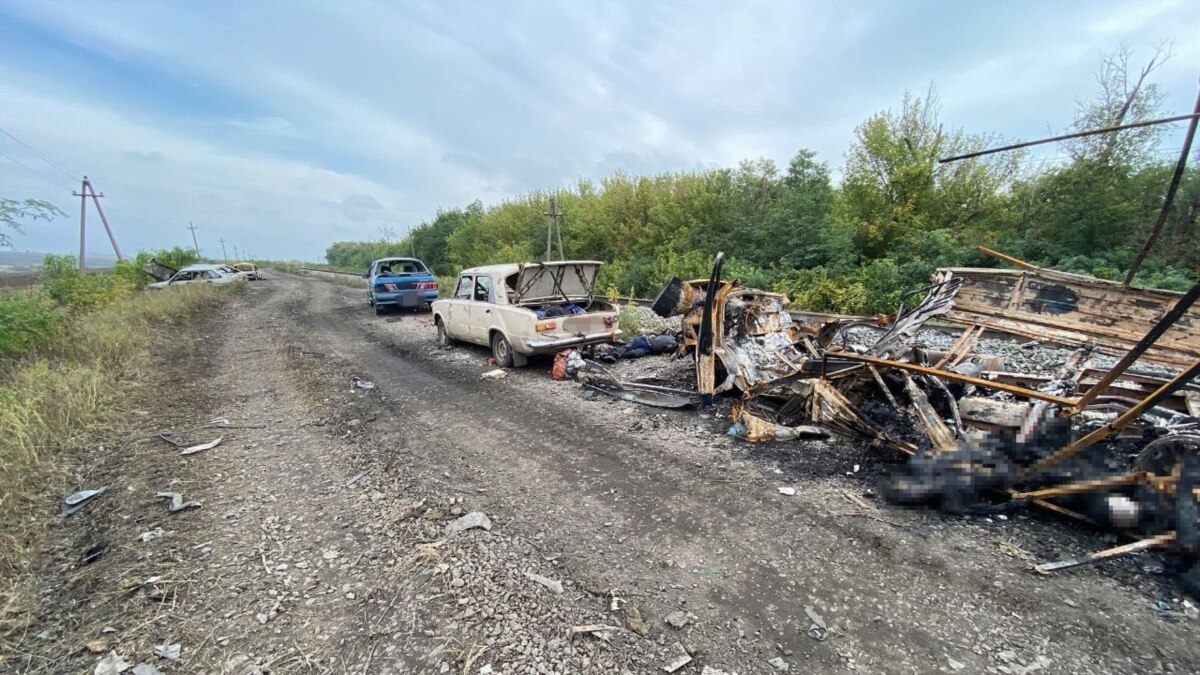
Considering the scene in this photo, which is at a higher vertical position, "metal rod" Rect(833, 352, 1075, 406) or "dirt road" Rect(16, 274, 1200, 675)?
"metal rod" Rect(833, 352, 1075, 406)

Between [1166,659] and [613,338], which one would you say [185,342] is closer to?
[613,338]

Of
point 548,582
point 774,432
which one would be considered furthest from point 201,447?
point 774,432

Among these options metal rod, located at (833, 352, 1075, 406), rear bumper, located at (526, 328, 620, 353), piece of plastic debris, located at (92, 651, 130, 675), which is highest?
metal rod, located at (833, 352, 1075, 406)

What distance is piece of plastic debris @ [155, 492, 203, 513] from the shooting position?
3.52 metres

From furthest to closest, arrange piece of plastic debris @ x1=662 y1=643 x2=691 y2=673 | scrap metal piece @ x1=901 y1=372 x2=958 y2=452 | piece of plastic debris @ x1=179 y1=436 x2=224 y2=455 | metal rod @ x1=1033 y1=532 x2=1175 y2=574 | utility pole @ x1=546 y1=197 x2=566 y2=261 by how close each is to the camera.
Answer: utility pole @ x1=546 y1=197 x2=566 y2=261
piece of plastic debris @ x1=179 y1=436 x2=224 y2=455
scrap metal piece @ x1=901 y1=372 x2=958 y2=452
metal rod @ x1=1033 y1=532 x2=1175 y2=574
piece of plastic debris @ x1=662 y1=643 x2=691 y2=673

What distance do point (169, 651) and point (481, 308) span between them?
239 inches

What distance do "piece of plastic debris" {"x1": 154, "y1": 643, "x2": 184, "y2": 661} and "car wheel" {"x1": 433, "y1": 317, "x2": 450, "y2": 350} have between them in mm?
7254

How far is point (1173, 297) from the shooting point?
4594 millimetres

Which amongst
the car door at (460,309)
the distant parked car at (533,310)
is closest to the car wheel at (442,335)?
the car door at (460,309)

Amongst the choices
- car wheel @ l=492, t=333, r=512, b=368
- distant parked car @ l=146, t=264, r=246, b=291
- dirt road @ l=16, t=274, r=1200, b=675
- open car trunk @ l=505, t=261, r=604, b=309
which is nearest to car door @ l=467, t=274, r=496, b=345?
car wheel @ l=492, t=333, r=512, b=368

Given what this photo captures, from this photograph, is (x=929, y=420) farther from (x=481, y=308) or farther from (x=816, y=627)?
(x=481, y=308)

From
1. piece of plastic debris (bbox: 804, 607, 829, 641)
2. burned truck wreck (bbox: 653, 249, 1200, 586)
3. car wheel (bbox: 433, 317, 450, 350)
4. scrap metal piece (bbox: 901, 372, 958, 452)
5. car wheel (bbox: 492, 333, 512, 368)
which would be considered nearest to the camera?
piece of plastic debris (bbox: 804, 607, 829, 641)

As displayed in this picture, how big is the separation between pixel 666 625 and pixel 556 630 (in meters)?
0.57

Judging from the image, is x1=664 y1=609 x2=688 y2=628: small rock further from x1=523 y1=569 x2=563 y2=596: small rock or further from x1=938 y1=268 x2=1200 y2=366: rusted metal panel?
x1=938 y1=268 x2=1200 y2=366: rusted metal panel
